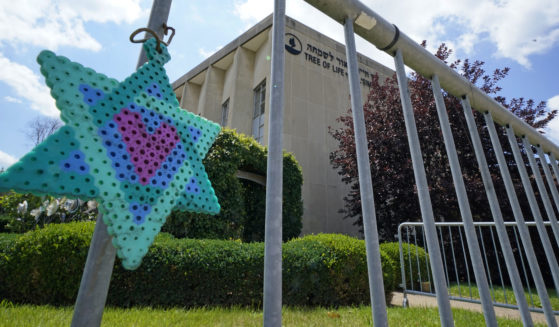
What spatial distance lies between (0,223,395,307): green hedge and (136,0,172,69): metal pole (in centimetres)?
341

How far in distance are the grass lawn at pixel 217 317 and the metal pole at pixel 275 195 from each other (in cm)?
251

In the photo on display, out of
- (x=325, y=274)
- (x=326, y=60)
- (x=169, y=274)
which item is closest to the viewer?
(x=169, y=274)

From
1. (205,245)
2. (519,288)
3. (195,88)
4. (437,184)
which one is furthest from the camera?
(195,88)

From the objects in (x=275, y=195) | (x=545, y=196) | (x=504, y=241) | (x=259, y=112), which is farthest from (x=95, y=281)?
(x=259, y=112)

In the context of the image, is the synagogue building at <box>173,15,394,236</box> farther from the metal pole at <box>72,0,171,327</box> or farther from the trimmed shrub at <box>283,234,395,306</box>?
the metal pole at <box>72,0,171,327</box>

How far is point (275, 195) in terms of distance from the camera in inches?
27.4

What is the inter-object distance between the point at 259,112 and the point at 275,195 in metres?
11.1

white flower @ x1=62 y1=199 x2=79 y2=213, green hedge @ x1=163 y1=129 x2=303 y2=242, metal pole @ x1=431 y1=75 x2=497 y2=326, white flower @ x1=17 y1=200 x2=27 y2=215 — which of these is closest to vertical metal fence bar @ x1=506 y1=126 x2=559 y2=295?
metal pole @ x1=431 y1=75 x2=497 y2=326

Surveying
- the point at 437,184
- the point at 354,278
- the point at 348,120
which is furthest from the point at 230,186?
the point at 437,184

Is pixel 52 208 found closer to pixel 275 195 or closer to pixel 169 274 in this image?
pixel 169 274

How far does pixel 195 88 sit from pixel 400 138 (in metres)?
12.0

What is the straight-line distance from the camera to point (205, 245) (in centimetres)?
403

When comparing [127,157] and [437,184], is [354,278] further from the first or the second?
[437,184]

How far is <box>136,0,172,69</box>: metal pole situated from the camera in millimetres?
772
